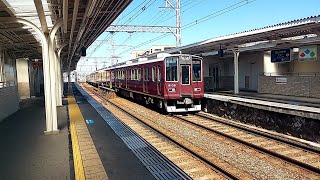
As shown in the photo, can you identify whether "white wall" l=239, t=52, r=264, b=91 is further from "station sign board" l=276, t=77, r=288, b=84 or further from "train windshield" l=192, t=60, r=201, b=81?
"train windshield" l=192, t=60, r=201, b=81

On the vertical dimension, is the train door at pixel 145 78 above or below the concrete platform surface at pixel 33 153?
above

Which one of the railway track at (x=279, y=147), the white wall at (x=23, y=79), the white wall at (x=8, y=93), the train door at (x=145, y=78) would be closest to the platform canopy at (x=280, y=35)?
the train door at (x=145, y=78)

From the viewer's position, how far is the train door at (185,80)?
1392 centimetres

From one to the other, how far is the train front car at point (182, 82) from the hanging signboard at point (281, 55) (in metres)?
6.72

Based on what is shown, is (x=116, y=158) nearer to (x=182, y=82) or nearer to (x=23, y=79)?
(x=182, y=82)

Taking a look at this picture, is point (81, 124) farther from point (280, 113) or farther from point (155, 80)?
point (280, 113)

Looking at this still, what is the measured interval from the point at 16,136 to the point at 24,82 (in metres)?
14.9

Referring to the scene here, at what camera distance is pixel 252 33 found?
13.6 meters

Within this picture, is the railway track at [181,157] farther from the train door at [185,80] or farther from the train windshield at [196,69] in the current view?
the train windshield at [196,69]

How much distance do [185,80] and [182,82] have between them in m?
0.19

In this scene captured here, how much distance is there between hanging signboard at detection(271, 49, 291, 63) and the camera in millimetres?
17783

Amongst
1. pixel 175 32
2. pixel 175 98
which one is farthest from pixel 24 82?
pixel 175 98

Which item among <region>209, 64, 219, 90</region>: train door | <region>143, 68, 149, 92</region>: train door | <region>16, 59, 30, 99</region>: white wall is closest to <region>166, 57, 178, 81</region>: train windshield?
<region>143, 68, 149, 92</region>: train door

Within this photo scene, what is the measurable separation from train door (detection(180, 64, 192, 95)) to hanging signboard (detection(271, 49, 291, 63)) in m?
7.41
